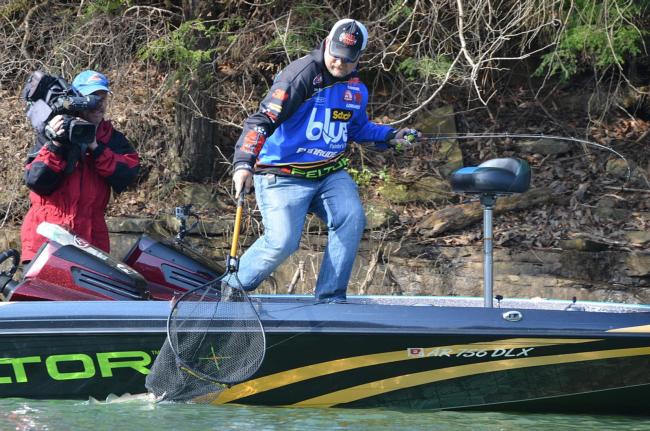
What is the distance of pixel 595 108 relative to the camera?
10.4 m

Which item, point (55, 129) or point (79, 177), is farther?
point (79, 177)

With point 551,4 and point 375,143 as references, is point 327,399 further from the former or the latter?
point 551,4

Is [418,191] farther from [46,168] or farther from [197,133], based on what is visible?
[46,168]

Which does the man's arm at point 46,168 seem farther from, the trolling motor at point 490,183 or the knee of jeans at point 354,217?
the trolling motor at point 490,183

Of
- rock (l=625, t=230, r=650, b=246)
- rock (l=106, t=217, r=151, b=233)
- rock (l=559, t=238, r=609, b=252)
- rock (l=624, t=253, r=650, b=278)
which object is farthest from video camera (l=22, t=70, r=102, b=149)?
rock (l=625, t=230, r=650, b=246)

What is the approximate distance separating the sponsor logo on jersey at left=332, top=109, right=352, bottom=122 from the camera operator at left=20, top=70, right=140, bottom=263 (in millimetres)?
1156

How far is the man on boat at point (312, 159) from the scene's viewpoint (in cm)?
529

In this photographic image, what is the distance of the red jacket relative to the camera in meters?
5.40

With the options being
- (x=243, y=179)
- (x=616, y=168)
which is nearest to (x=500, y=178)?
(x=243, y=179)

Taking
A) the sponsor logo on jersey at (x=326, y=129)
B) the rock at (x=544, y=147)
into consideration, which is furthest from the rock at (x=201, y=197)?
the sponsor logo on jersey at (x=326, y=129)

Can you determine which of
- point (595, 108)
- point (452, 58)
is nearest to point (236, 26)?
point (452, 58)

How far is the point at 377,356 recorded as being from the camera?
5043 millimetres

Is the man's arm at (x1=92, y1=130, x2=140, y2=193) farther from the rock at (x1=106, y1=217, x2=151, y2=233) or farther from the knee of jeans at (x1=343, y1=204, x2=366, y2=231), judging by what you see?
the rock at (x1=106, y1=217, x2=151, y2=233)

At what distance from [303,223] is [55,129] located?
1353 mm
